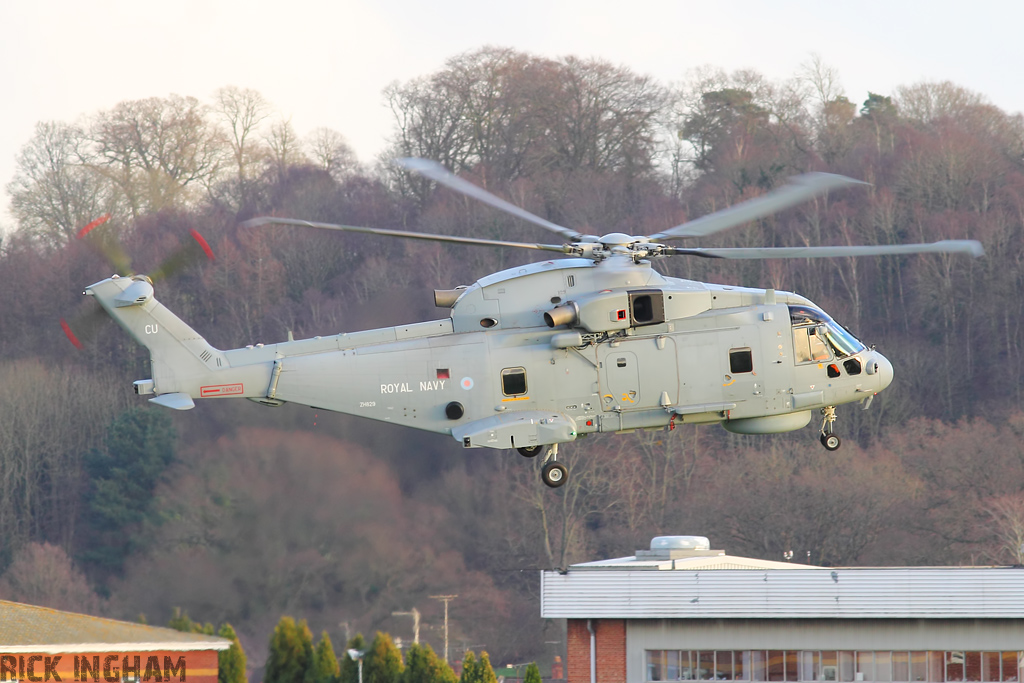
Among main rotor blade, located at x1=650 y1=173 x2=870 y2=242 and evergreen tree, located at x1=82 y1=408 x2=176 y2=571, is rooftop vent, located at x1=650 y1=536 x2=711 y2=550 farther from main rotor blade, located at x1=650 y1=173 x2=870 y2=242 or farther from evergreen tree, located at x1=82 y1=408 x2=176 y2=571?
evergreen tree, located at x1=82 y1=408 x2=176 y2=571

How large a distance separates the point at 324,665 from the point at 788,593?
48.6 feet

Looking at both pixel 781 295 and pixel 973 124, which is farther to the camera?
pixel 973 124

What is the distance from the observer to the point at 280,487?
1927 inches

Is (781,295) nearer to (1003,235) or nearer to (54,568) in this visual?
(54,568)

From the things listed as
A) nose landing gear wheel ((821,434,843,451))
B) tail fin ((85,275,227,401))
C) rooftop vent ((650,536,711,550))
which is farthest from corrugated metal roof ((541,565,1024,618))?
tail fin ((85,275,227,401))

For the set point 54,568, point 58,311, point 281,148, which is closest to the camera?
point 54,568

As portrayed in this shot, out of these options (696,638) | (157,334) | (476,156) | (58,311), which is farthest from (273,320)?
(157,334)

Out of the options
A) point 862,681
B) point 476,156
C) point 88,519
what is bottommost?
point 862,681

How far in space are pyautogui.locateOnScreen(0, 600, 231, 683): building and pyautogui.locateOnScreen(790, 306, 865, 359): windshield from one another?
65.4ft

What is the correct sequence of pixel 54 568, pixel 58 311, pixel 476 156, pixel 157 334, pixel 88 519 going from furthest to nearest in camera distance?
pixel 476 156, pixel 58 311, pixel 88 519, pixel 54 568, pixel 157 334

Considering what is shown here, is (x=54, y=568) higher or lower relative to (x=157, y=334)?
lower

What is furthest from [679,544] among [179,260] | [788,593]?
[179,260]

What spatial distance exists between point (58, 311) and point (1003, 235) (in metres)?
50.6

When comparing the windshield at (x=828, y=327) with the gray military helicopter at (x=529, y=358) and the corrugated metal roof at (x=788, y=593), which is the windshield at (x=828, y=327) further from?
the corrugated metal roof at (x=788, y=593)
